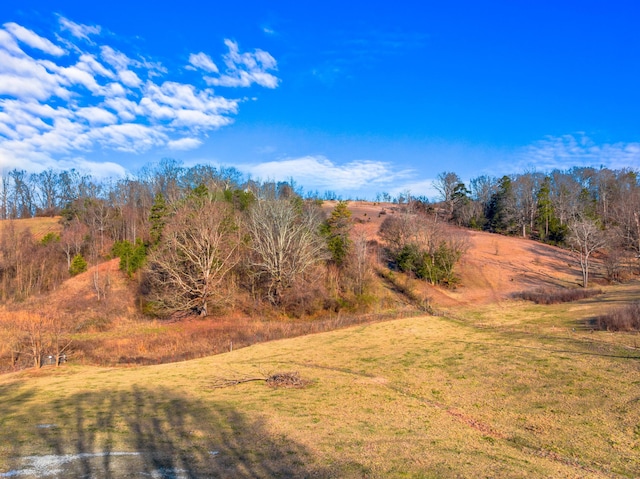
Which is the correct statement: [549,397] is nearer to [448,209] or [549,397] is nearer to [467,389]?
[467,389]

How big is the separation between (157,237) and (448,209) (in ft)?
171

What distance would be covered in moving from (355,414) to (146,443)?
580 centimetres

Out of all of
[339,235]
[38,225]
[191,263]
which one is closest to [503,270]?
[339,235]

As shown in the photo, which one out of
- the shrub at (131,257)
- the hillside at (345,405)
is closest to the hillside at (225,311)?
the hillside at (345,405)

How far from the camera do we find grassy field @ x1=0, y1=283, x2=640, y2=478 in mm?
8445

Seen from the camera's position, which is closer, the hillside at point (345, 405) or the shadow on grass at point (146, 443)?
the shadow on grass at point (146, 443)

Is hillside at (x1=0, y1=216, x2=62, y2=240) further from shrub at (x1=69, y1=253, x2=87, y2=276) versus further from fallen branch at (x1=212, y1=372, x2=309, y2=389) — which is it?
fallen branch at (x1=212, y1=372, x2=309, y2=389)

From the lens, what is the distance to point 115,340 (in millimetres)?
27781

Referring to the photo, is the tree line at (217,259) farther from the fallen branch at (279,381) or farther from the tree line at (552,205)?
the tree line at (552,205)

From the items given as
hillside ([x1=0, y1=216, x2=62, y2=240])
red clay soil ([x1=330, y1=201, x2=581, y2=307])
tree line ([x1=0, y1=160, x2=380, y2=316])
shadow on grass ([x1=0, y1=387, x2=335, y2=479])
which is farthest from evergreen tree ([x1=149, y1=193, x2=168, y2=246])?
shadow on grass ([x1=0, y1=387, x2=335, y2=479])

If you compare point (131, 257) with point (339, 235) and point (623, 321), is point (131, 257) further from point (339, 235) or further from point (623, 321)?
point (623, 321)

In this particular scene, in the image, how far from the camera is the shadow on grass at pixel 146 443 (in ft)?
26.0

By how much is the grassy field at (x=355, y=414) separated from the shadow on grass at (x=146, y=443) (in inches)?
1.8

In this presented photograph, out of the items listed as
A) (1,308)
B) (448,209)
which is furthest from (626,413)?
(448,209)
